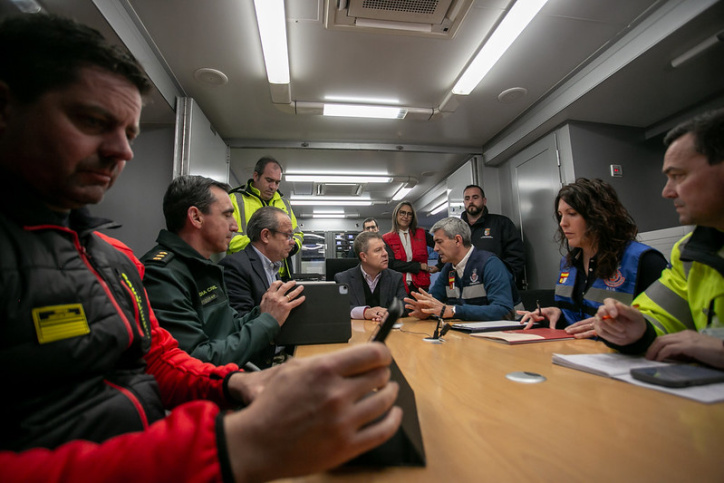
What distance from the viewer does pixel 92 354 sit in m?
0.59

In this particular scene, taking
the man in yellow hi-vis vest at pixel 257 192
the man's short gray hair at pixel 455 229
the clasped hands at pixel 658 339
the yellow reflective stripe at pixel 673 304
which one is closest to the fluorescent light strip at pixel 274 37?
the man in yellow hi-vis vest at pixel 257 192

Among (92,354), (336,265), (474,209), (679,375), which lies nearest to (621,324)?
(679,375)

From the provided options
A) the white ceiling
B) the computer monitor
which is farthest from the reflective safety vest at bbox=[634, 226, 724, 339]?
the computer monitor

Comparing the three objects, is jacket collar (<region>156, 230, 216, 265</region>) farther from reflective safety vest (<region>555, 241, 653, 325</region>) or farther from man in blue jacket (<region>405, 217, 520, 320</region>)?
reflective safety vest (<region>555, 241, 653, 325</region>)

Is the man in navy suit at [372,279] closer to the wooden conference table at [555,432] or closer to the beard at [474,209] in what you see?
the wooden conference table at [555,432]

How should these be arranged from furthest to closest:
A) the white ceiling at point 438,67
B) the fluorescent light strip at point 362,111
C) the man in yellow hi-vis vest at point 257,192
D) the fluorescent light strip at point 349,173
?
1. the fluorescent light strip at point 349,173
2. the fluorescent light strip at point 362,111
3. the man in yellow hi-vis vest at point 257,192
4. the white ceiling at point 438,67

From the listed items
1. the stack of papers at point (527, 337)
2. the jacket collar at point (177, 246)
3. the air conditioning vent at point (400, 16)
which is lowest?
the stack of papers at point (527, 337)

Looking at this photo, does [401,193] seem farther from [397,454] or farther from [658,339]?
[397,454]

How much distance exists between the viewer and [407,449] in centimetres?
46

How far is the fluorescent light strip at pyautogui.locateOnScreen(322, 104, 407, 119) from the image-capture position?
331 centimetres

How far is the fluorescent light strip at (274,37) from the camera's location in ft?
6.64

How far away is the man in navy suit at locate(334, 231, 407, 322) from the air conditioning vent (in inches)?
60.8

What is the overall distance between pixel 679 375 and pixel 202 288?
1522 mm

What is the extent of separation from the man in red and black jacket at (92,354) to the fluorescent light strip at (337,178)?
4702mm
